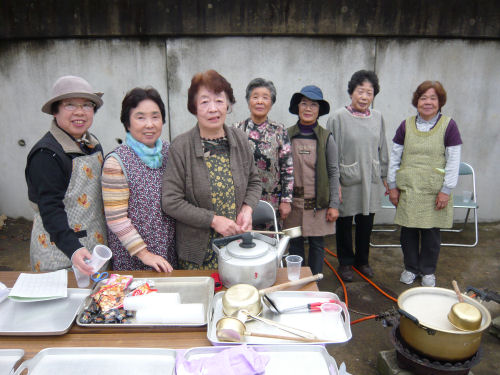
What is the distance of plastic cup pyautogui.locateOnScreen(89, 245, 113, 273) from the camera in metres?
1.62

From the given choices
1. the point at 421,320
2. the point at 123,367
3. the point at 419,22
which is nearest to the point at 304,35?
the point at 419,22

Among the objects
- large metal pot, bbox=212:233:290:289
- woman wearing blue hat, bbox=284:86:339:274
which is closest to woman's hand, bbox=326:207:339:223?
woman wearing blue hat, bbox=284:86:339:274

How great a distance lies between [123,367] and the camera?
4.25 ft

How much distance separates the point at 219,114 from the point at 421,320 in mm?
→ 1658

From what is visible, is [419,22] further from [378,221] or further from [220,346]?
[220,346]

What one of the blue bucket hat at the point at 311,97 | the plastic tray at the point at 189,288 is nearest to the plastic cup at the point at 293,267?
the plastic tray at the point at 189,288

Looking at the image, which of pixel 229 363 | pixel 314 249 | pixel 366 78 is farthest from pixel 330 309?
pixel 366 78

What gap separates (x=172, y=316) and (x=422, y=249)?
3.11m

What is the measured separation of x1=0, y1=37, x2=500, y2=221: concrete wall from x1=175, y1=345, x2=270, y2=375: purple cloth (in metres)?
3.81

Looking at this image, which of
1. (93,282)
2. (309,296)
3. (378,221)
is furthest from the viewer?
(378,221)

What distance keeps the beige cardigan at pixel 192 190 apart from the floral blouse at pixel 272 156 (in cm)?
84

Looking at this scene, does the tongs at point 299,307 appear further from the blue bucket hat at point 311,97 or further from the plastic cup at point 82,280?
the blue bucket hat at point 311,97

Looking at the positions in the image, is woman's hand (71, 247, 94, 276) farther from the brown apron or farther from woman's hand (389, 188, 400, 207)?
woman's hand (389, 188, 400, 207)

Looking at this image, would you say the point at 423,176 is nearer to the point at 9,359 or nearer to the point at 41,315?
the point at 41,315
